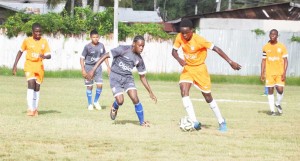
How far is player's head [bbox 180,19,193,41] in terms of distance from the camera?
42.1ft

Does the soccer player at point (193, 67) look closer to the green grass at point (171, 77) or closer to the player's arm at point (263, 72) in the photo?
the player's arm at point (263, 72)

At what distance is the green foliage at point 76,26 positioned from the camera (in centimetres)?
3647

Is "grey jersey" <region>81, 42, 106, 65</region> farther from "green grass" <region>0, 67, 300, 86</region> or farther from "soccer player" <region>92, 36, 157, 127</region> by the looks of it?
"green grass" <region>0, 67, 300, 86</region>

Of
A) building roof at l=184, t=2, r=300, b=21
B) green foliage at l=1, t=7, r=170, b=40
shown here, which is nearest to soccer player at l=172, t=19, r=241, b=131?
green foliage at l=1, t=7, r=170, b=40

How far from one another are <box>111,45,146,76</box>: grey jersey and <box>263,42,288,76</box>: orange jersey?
4.81 meters

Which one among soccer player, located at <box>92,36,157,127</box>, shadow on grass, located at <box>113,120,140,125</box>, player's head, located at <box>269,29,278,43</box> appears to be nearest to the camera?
soccer player, located at <box>92,36,157,127</box>

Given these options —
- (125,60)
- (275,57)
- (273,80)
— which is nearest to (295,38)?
(273,80)

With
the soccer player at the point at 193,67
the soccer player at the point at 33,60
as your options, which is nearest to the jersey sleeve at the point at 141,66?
the soccer player at the point at 193,67

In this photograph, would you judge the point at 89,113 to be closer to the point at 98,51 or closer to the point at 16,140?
the point at 98,51

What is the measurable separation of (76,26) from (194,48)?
24059 mm

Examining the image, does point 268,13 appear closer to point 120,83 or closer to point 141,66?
point 141,66

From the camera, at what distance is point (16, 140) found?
36.4 feet

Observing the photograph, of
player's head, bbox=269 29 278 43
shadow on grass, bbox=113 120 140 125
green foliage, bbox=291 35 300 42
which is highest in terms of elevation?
player's head, bbox=269 29 278 43

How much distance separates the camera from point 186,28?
12.9 m
